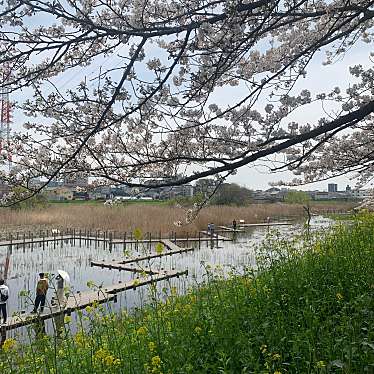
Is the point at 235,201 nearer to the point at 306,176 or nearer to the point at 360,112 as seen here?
the point at 306,176

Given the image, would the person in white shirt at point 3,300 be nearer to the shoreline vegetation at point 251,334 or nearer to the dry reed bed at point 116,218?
the shoreline vegetation at point 251,334

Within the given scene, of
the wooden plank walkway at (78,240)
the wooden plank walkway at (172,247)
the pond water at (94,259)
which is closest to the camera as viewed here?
the pond water at (94,259)

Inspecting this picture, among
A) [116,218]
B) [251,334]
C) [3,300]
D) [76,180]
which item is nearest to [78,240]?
[116,218]

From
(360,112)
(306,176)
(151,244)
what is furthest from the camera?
(151,244)

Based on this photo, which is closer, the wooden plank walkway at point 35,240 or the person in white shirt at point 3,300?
the person in white shirt at point 3,300

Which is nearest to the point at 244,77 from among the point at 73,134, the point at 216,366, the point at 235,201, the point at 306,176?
the point at 73,134

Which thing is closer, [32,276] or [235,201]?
[32,276]

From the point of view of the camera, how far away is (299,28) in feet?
13.7

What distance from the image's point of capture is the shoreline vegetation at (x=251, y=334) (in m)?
2.32

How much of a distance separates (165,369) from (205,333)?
2.00 ft

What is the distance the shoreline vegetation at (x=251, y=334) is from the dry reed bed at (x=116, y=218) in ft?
57.1

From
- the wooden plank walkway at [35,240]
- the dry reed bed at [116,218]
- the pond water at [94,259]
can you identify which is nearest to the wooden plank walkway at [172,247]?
the pond water at [94,259]

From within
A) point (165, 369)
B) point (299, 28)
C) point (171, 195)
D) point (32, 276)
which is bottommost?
point (32, 276)

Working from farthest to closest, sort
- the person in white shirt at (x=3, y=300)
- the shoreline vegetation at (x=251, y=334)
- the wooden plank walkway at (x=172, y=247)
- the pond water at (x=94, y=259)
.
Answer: the wooden plank walkway at (x=172, y=247) < the pond water at (x=94, y=259) < the person in white shirt at (x=3, y=300) < the shoreline vegetation at (x=251, y=334)
